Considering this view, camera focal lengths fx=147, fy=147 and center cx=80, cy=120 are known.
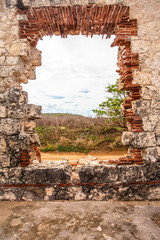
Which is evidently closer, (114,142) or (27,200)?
(27,200)

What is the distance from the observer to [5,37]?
10.3ft

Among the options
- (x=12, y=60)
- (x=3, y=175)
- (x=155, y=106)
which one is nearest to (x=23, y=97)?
(x=12, y=60)

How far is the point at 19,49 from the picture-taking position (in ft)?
10.1

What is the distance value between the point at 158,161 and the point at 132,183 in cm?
69

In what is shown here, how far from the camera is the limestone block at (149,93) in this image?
9.98ft

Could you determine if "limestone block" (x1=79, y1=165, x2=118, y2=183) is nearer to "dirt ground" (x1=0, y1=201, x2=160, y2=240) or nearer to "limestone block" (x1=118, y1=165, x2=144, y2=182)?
"limestone block" (x1=118, y1=165, x2=144, y2=182)

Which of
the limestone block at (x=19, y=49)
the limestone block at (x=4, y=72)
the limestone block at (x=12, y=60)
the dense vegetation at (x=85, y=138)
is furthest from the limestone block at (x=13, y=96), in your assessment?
the dense vegetation at (x=85, y=138)

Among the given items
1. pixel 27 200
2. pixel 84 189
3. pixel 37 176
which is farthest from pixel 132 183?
pixel 27 200

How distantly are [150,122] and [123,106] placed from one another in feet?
2.17

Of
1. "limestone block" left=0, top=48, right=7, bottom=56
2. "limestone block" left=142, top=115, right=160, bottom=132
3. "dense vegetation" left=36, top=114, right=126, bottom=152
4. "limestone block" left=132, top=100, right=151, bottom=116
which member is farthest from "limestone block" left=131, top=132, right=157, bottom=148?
"dense vegetation" left=36, top=114, right=126, bottom=152

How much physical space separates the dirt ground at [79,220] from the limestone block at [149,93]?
2047mm

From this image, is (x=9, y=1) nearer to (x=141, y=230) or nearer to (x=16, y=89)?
(x=16, y=89)

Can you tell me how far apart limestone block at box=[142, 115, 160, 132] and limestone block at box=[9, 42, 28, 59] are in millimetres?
2869

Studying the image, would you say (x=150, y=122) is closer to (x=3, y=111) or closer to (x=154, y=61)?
(x=154, y=61)
